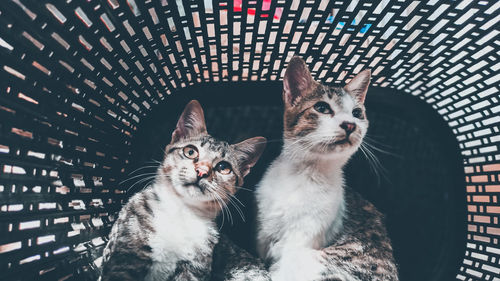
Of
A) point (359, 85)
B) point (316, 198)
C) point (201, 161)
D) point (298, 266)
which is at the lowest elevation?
point (298, 266)

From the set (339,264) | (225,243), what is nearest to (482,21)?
(339,264)

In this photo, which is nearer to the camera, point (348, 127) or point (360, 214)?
point (348, 127)

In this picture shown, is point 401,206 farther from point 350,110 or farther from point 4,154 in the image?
point 4,154

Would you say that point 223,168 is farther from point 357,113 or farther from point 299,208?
point 357,113

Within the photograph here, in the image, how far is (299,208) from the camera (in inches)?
23.4

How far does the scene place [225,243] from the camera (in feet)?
1.99

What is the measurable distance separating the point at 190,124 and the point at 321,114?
0.28m

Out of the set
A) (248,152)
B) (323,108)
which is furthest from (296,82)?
(248,152)

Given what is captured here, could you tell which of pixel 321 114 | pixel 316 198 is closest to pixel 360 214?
pixel 316 198

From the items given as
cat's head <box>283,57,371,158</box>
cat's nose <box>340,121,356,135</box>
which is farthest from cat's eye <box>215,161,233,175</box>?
cat's nose <box>340,121,356,135</box>

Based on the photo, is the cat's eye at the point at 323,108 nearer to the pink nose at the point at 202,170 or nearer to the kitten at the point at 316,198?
the kitten at the point at 316,198

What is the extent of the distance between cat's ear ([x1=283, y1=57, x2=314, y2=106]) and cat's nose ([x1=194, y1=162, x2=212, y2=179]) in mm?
222

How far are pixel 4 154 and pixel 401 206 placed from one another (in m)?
0.84

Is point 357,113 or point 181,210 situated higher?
point 357,113
